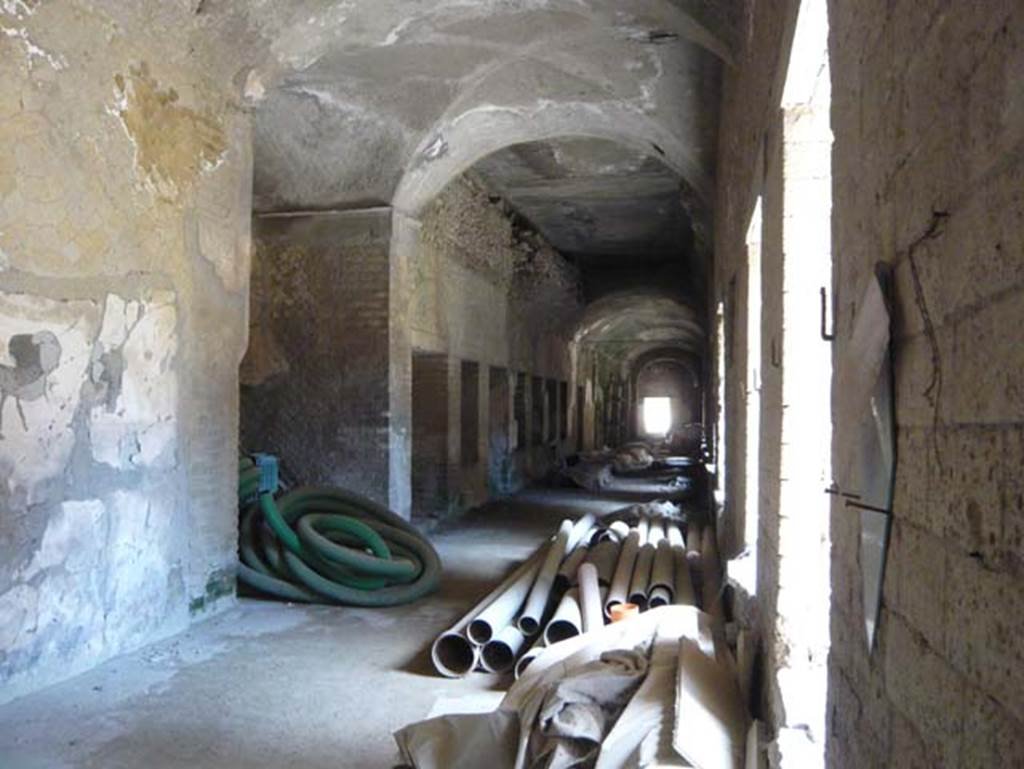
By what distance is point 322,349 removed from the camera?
8.09 meters

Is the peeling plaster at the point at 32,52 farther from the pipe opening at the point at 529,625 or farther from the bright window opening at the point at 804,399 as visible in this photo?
the pipe opening at the point at 529,625

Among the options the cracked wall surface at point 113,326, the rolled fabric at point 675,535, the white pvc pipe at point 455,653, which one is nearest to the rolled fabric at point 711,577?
the rolled fabric at point 675,535

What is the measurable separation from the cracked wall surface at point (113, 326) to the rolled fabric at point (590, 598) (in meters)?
2.29

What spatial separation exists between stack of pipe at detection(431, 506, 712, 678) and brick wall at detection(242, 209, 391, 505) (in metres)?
2.12

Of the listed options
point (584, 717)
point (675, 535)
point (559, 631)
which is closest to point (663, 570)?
point (559, 631)

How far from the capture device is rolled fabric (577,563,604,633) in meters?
4.68

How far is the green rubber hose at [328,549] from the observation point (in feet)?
19.5

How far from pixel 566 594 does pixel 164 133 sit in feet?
11.6

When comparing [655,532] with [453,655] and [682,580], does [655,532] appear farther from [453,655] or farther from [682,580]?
[453,655]

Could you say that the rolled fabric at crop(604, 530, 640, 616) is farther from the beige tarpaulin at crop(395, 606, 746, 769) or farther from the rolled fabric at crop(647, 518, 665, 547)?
the beige tarpaulin at crop(395, 606, 746, 769)

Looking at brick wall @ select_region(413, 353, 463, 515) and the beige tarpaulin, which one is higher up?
brick wall @ select_region(413, 353, 463, 515)

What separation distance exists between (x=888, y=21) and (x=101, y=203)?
3925mm

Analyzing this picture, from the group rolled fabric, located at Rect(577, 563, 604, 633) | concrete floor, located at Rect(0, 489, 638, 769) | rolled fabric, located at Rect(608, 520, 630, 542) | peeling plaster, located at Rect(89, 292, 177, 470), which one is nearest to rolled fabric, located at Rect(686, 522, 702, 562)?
rolled fabric, located at Rect(608, 520, 630, 542)

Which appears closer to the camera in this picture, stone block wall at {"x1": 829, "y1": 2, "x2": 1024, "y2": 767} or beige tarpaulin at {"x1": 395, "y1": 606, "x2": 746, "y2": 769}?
stone block wall at {"x1": 829, "y1": 2, "x2": 1024, "y2": 767}
